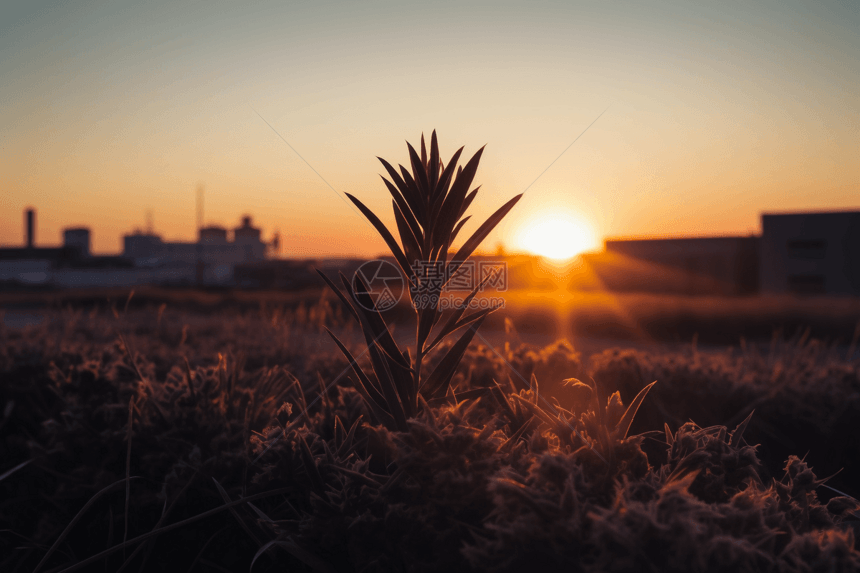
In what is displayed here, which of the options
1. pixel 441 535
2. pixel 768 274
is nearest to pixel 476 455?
pixel 441 535

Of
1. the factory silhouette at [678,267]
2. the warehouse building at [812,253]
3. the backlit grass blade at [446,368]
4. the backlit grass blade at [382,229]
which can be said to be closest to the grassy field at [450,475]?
the backlit grass blade at [446,368]

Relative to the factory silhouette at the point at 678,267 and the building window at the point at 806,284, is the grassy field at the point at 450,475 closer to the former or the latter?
the factory silhouette at the point at 678,267

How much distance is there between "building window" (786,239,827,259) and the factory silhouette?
50 millimetres

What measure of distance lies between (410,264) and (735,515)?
3.65 ft

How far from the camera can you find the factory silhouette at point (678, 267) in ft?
103

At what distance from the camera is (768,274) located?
1281 inches

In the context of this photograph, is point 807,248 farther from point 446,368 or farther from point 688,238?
point 446,368

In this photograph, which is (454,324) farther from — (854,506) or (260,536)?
(854,506)

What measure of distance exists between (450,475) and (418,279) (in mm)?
654

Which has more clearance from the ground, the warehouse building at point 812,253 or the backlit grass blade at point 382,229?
the warehouse building at point 812,253

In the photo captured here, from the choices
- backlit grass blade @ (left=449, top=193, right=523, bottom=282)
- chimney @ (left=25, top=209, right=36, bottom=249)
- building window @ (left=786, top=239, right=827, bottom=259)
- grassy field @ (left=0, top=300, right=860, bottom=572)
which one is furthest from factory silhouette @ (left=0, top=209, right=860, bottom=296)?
backlit grass blade @ (left=449, top=193, right=523, bottom=282)

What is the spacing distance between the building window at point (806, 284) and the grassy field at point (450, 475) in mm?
35175

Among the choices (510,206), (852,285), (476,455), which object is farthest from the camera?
(852,285)

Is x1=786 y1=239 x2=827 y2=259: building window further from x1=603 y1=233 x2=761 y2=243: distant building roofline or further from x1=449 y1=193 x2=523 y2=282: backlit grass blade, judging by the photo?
x1=449 y1=193 x2=523 y2=282: backlit grass blade
